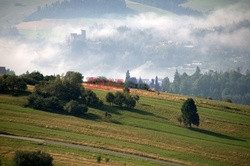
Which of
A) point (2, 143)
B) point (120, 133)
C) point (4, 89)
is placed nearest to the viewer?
point (2, 143)

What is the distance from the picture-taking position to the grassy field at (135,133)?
75181 mm

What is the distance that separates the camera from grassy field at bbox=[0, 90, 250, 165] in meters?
75.2

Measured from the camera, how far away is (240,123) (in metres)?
119

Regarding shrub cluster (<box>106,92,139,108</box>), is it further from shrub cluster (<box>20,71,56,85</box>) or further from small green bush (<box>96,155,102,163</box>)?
small green bush (<box>96,155,102,163</box>)

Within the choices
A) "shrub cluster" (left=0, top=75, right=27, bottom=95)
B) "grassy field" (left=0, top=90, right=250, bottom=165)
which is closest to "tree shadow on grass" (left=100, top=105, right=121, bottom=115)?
"grassy field" (left=0, top=90, right=250, bottom=165)

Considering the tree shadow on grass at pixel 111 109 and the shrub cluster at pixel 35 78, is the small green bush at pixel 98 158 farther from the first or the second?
the shrub cluster at pixel 35 78

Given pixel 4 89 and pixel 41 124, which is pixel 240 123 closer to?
pixel 41 124

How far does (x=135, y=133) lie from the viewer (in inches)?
3787

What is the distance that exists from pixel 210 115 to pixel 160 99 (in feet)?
81.3

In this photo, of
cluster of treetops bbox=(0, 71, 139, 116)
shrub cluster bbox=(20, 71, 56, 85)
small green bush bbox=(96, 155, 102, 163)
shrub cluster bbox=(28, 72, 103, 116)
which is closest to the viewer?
small green bush bbox=(96, 155, 102, 163)

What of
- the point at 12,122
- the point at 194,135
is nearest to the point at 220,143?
the point at 194,135

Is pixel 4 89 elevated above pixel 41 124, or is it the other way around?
pixel 4 89

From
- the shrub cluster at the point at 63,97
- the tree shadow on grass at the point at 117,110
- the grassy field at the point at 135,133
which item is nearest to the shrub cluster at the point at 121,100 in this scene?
the tree shadow on grass at the point at 117,110

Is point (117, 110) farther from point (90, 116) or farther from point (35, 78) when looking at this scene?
point (35, 78)
